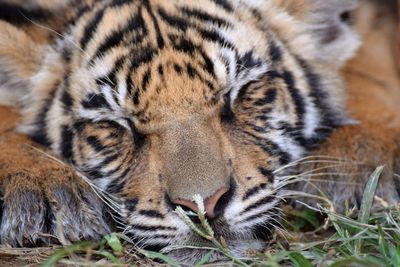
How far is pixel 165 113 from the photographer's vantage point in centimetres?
227

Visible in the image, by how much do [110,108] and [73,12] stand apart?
534 millimetres

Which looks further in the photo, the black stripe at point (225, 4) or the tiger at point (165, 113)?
the black stripe at point (225, 4)

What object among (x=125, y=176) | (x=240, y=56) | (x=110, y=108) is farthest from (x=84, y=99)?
(x=240, y=56)

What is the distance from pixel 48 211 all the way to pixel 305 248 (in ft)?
2.64

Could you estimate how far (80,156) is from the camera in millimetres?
2551

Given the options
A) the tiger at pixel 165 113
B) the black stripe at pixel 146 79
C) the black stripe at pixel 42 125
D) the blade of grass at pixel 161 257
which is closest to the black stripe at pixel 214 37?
the tiger at pixel 165 113

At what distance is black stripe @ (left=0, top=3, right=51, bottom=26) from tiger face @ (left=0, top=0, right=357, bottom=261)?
139 mm

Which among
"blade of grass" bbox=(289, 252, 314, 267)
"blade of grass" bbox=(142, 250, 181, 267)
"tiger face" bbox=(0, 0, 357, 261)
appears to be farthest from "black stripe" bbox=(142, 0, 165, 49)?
"blade of grass" bbox=(289, 252, 314, 267)

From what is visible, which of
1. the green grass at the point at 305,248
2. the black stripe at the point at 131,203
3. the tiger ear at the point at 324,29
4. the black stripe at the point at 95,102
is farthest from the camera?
the tiger ear at the point at 324,29

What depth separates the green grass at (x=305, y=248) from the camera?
6.82 feet

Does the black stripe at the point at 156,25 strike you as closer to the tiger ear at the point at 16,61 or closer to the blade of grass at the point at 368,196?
the tiger ear at the point at 16,61

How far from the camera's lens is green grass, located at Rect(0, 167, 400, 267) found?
2.08 meters

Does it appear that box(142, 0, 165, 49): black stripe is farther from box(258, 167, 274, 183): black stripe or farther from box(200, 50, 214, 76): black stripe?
box(258, 167, 274, 183): black stripe

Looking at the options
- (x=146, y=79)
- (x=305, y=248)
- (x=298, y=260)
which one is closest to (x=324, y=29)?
(x=146, y=79)
